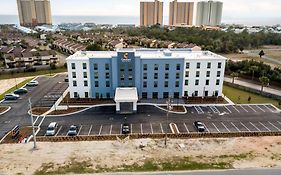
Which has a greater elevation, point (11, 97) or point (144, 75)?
point (144, 75)

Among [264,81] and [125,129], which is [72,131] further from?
[264,81]

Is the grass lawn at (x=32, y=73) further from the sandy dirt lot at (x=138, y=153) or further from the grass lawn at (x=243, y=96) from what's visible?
the grass lawn at (x=243, y=96)

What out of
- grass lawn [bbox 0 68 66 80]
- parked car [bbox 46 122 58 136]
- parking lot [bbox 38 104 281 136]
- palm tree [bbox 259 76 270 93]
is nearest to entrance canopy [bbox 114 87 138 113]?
parking lot [bbox 38 104 281 136]

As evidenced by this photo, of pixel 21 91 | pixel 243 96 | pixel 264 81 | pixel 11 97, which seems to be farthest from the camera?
pixel 21 91

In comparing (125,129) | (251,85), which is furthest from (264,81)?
(125,129)

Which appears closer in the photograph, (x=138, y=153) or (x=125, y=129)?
(x=138, y=153)

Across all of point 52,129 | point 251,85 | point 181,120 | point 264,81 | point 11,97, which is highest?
point 264,81

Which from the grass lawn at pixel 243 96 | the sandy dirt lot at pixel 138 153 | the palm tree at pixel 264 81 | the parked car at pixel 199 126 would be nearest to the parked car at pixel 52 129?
the sandy dirt lot at pixel 138 153
